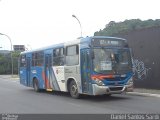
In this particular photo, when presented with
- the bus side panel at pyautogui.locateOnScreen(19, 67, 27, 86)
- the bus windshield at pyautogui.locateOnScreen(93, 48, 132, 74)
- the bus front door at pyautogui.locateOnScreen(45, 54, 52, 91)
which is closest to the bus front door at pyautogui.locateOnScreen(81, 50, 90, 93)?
the bus windshield at pyautogui.locateOnScreen(93, 48, 132, 74)

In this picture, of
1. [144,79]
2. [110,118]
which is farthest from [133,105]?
[144,79]

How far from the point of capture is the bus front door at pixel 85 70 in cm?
1623

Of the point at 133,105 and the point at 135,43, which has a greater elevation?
the point at 135,43

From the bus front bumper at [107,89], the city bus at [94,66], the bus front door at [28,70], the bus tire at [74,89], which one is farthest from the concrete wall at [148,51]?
the bus front door at [28,70]

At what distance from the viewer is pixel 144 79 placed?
21.8 m

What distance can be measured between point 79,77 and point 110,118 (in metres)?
5.73

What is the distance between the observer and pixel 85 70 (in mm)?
16422

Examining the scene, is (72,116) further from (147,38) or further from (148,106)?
(147,38)

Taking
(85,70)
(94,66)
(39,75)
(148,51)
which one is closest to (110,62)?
(94,66)

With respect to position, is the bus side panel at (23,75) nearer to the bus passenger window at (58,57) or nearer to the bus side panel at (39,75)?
the bus side panel at (39,75)

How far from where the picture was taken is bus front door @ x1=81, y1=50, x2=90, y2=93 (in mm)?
16234

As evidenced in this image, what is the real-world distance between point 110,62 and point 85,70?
1.19 m

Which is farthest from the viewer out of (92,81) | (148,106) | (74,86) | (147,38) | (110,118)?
(147,38)

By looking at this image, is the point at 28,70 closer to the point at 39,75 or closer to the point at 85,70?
the point at 39,75
